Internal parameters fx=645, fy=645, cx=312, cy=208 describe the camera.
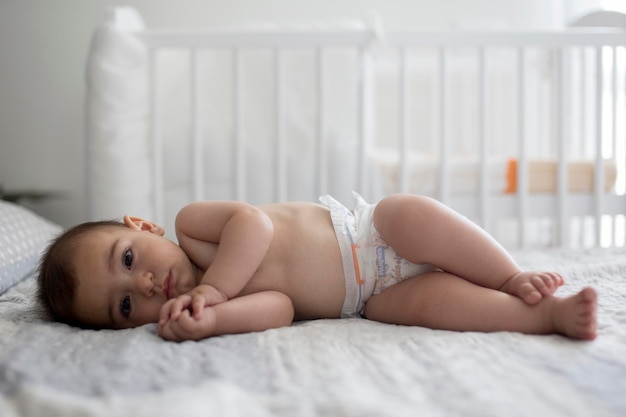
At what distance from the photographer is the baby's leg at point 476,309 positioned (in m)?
0.79

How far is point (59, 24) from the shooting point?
8.46 feet

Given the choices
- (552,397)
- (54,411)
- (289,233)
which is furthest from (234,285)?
(552,397)

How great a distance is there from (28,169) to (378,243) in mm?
2019

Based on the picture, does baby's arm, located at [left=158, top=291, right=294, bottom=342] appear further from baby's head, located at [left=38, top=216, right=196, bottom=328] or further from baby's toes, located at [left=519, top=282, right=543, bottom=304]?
baby's toes, located at [left=519, top=282, right=543, bottom=304]

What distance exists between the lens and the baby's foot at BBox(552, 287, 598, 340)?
2.56 ft

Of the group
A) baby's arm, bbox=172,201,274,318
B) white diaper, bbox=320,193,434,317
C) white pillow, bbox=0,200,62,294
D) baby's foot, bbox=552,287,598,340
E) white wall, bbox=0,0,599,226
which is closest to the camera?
baby's foot, bbox=552,287,598,340

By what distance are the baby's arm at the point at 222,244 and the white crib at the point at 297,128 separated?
2.37 ft

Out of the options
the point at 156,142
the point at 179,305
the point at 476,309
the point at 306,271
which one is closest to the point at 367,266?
the point at 306,271

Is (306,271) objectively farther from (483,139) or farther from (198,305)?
(483,139)

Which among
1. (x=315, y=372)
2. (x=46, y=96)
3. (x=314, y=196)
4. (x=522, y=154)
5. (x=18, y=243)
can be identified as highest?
(x=46, y=96)

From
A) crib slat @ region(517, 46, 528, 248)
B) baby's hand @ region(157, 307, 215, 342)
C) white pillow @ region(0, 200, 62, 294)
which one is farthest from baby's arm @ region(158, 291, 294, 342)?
crib slat @ region(517, 46, 528, 248)

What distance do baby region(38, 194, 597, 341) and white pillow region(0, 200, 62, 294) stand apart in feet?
1.12

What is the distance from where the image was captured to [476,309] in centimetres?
87

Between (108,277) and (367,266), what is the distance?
39 centimetres
